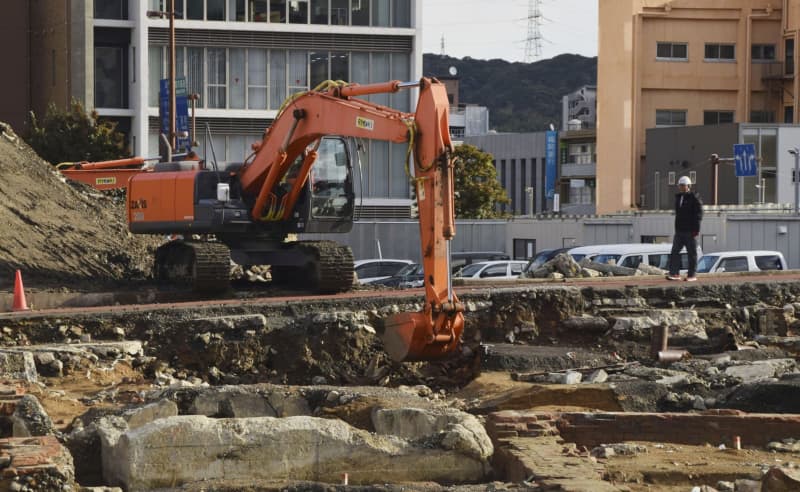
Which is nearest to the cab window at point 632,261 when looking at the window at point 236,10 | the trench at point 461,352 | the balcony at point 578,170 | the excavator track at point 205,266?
the trench at point 461,352

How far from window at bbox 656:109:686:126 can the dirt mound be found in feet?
130

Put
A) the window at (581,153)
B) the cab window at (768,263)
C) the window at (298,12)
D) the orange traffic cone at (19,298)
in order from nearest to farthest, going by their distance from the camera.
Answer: the orange traffic cone at (19,298) → the cab window at (768,263) → the window at (298,12) → the window at (581,153)

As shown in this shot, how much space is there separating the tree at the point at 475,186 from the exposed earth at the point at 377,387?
33598 millimetres

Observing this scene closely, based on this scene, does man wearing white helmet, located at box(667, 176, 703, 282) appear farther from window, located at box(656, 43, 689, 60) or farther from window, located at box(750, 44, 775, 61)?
window, located at box(750, 44, 775, 61)

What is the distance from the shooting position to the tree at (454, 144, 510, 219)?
6247 cm

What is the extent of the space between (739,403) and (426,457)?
4.45 m

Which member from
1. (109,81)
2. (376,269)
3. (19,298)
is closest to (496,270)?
(376,269)

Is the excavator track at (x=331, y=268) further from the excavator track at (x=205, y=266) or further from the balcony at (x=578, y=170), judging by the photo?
the balcony at (x=578, y=170)

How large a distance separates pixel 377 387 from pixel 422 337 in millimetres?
1252

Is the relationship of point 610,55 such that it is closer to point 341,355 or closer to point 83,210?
point 83,210

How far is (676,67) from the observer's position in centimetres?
6750

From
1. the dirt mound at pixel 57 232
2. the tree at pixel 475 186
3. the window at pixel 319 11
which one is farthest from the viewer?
the tree at pixel 475 186

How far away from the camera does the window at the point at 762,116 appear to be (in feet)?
225

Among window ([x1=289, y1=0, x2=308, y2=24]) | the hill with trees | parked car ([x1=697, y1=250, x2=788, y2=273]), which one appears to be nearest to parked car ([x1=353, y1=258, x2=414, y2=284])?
parked car ([x1=697, y1=250, x2=788, y2=273])
